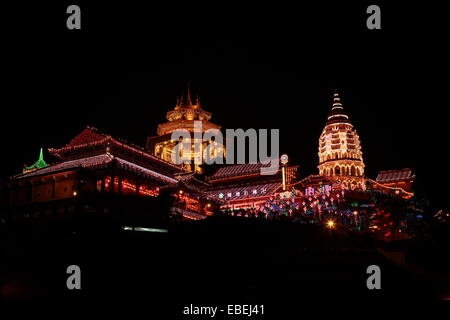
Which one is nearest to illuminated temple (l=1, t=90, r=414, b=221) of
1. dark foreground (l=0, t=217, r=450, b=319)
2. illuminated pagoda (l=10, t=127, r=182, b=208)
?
illuminated pagoda (l=10, t=127, r=182, b=208)

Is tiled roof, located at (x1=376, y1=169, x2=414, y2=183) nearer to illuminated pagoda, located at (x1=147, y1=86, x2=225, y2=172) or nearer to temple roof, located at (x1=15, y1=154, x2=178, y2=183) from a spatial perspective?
illuminated pagoda, located at (x1=147, y1=86, x2=225, y2=172)

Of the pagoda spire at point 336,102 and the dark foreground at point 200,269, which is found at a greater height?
the pagoda spire at point 336,102

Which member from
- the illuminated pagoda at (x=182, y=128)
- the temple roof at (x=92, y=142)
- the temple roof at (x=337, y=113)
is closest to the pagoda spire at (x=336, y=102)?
the temple roof at (x=337, y=113)

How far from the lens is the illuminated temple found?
35.4 m

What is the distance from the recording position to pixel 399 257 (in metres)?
29.6

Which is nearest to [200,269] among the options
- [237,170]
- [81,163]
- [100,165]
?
[100,165]

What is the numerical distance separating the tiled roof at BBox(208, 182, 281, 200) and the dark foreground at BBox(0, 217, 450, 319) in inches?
1785

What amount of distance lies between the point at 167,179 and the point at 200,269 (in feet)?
93.6

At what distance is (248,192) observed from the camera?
77125 mm

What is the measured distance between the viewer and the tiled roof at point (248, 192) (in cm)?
7550

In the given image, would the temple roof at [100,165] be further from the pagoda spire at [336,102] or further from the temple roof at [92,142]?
the pagoda spire at [336,102]

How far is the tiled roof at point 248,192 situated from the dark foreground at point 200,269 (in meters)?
45.3
